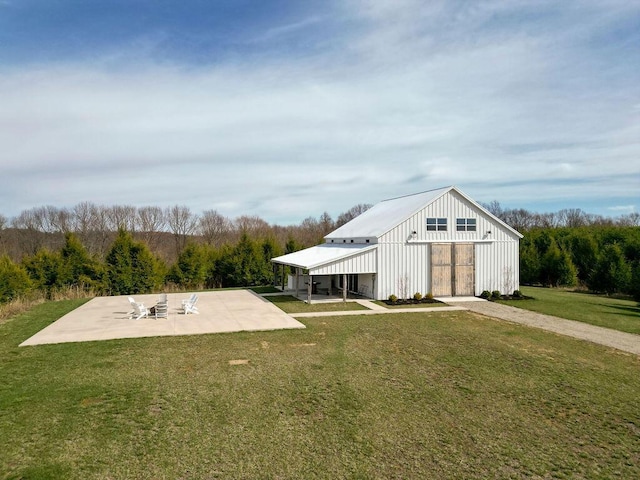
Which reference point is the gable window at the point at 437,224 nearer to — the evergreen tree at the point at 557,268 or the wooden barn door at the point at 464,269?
the wooden barn door at the point at 464,269

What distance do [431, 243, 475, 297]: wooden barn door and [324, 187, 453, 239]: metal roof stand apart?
2258 mm

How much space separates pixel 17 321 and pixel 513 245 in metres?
22.5

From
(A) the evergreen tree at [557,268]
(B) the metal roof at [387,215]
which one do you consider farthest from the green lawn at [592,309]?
(B) the metal roof at [387,215]

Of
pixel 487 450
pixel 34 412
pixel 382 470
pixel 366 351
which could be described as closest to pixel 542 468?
pixel 487 450

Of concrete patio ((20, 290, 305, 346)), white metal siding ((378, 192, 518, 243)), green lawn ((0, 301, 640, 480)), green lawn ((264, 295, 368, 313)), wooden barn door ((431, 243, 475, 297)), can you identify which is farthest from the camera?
wooden barn door ((431, 243, 475, 297))

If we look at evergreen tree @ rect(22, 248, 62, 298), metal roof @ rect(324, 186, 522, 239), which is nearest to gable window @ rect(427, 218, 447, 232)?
metal roof @ rect(324, 186, 522, 239)

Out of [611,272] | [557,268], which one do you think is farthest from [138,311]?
[557,268]

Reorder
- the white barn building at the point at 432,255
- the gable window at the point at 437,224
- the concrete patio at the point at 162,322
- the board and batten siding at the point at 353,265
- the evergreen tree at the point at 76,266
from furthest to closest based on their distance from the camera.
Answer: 1. the evergreen tree at the point at 76,266
2. the gable window at the point at 437,224
3. the white barn building at the point at 432,255
4. the board and batten siding at the point at 353,265
5. the concrete patio at the point at 162,322

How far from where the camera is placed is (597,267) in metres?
26.4

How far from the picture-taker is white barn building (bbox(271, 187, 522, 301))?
2091 centimetres

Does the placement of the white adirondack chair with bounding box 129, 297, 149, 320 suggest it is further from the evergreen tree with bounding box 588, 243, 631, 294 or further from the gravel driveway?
the evergreen tree with bounding box 588, 243, 631, 294

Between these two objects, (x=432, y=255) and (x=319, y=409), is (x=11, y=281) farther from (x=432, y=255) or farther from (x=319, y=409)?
(x=432, y=255)

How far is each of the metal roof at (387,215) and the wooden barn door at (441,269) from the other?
2258mm

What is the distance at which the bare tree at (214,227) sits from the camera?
51.0m
